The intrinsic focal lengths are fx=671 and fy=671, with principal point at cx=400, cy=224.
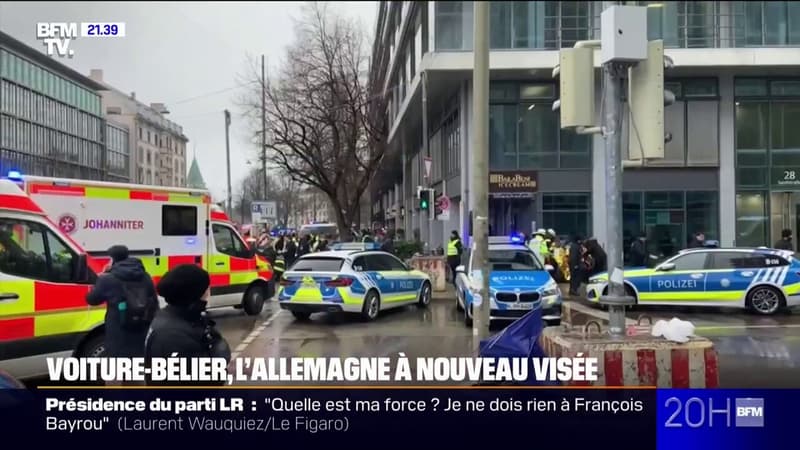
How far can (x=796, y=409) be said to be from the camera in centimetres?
407

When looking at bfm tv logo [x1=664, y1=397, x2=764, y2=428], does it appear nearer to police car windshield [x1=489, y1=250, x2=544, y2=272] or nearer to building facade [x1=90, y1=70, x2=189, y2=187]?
building facade [x1=90, y1=70, x2=189, y2=187]

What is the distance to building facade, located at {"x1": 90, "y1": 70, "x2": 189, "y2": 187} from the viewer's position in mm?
6574

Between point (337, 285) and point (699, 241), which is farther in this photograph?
point (699, 241)

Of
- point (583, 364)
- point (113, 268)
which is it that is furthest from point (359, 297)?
point (583, 364)

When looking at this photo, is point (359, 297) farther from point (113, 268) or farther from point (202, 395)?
point (202, 395)

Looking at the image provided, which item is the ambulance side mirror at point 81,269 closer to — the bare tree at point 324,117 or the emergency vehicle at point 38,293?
the emergency vehicle at point 38,293

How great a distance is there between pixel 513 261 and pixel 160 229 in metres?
6.52

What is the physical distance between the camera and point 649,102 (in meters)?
5.02

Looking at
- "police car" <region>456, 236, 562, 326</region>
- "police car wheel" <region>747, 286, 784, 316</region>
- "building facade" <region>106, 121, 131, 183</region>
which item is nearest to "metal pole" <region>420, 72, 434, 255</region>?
"police car" <region>456, 236, 562, 326</region>

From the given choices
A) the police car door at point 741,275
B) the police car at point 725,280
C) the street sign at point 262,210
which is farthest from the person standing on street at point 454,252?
the street sign at point 262,210

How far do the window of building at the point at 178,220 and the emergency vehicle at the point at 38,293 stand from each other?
17.3 feet

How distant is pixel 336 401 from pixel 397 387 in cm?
42

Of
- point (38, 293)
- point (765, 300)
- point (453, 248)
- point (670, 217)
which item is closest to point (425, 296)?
point (453, 248)

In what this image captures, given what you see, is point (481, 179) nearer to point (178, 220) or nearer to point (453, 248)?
point (178, 220)
